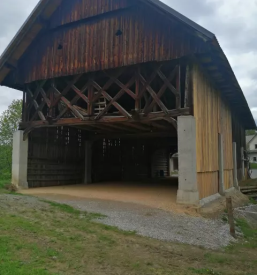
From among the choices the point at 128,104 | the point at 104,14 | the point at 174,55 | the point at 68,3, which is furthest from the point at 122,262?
the point at 128,104

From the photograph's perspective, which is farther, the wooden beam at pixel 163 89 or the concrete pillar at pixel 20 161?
the concrete pillar at pixel 20 161

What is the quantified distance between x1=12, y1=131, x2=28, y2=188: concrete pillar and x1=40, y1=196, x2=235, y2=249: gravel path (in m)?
4.84

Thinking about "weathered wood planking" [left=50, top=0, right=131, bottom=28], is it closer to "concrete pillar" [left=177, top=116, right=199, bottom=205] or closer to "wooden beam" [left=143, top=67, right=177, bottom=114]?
"wooden beam" [left=143, top=67, right=177, bottom=114]

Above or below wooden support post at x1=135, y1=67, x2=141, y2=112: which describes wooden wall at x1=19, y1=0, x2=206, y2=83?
above

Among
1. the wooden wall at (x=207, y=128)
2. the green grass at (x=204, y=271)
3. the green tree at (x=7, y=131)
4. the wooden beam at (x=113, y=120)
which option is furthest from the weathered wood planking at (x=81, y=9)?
the green tree at (x=7, y=131)

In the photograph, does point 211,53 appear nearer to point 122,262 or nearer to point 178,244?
point 178,244

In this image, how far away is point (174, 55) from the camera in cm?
1048

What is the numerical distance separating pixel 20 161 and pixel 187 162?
25.1 ft

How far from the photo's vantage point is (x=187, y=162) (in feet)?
32.9

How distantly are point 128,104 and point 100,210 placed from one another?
890 cm

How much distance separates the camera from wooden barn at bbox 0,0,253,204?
34.1 feet

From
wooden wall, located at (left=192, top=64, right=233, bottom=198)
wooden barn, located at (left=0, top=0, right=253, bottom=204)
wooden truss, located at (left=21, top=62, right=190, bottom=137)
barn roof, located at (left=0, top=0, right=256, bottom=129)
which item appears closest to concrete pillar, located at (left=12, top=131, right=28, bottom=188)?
wooden barn, located at (left=0, top=0, right=253, bottom=204)

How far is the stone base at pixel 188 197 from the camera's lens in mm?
9828

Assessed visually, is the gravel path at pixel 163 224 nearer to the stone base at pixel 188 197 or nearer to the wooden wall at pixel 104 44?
the stone base at pixel 188 197
